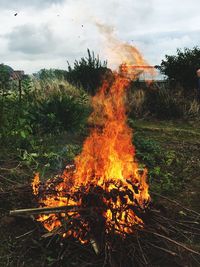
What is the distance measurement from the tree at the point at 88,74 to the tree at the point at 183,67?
232cm

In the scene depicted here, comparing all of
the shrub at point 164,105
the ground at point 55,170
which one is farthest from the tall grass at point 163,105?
the ground at point 55,170

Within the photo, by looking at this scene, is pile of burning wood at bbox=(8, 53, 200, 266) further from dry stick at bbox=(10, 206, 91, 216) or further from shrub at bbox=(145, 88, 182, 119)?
shrub at bbox=(145, 88, 182, 119)

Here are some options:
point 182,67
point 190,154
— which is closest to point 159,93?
point 182,67

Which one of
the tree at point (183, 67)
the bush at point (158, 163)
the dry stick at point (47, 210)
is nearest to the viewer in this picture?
the dry stick at point (47, 210)

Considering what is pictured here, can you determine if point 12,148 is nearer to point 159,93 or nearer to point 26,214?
point 26,214

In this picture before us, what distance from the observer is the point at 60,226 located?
446cm

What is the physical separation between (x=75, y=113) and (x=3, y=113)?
8.19ft

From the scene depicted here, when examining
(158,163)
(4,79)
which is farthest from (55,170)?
(4,79)

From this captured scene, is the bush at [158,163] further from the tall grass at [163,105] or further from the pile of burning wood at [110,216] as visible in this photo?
the tall grass at [163,105]

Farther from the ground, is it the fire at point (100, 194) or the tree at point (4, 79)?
the tree at point (4, 79)

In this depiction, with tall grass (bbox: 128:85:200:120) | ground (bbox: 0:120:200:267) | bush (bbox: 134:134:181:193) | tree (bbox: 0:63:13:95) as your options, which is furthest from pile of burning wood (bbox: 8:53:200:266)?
tall grass (bbox: 128:85:200:120)

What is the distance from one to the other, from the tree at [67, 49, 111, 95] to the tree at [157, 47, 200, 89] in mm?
2318

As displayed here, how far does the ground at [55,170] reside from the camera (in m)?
4.53

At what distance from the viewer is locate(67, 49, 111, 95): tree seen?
16.3 meters
